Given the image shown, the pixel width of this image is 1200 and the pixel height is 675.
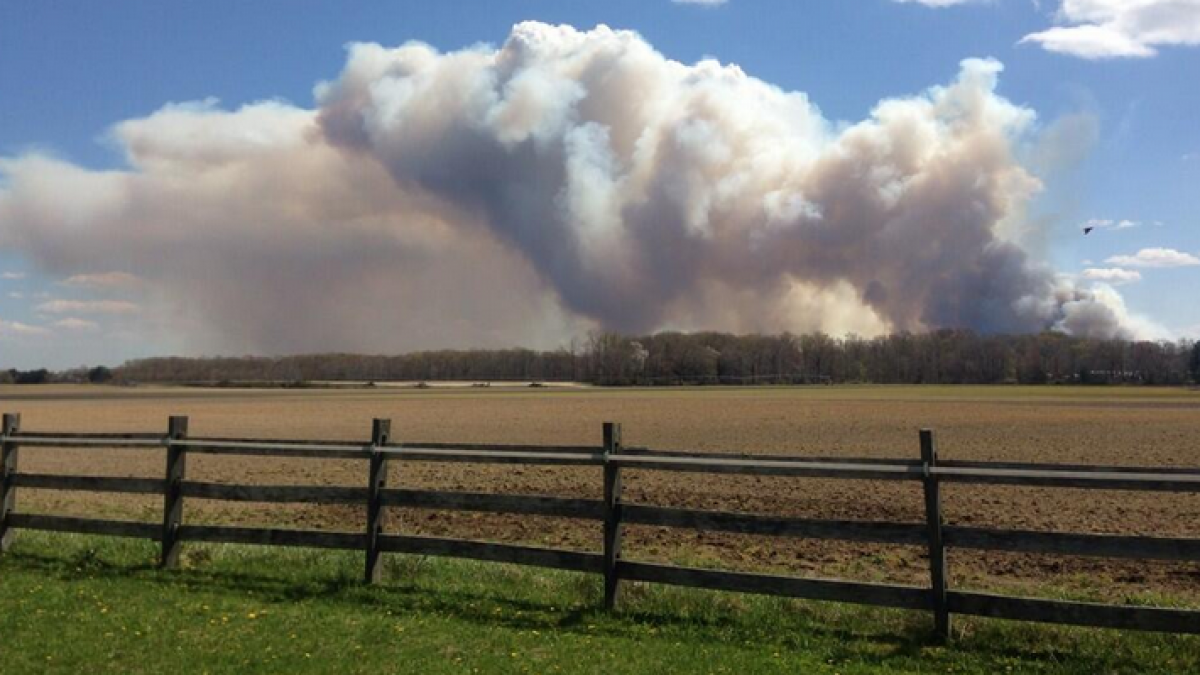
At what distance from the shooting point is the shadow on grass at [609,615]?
24.4ft

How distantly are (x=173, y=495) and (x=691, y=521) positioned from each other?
6246 mm

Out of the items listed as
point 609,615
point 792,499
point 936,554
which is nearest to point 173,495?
point 609,615

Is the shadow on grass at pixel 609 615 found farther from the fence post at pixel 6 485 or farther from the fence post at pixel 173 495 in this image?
Result: the fence post at pixel 6 485

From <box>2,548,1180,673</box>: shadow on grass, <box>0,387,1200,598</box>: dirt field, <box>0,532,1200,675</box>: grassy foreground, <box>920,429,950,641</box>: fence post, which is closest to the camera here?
<box>0,532,1200,675</box>: grassy foreground

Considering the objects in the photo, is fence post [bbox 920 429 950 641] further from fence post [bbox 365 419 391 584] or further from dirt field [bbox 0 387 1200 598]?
fence post [bbox 365 419 391 584]

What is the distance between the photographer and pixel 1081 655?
7223 millimetres

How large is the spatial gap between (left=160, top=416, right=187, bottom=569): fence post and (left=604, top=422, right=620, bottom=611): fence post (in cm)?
524

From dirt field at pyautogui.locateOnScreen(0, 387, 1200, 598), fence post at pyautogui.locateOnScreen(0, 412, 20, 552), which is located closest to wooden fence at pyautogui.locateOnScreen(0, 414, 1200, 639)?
fence post at pyautogui.locateOnScreen(0, 412, 20, 552)

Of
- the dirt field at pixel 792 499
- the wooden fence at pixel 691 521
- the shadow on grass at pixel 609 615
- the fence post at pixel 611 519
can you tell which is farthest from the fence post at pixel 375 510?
the dirt field at pixel 792 499

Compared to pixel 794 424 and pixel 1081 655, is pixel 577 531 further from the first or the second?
pixel 794 424

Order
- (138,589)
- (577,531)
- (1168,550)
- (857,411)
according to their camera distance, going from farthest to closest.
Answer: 1. (857,411)
2. (577,531)
3. (138,589)
4. (1168,550)

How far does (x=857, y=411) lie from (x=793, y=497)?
56341 millimetres

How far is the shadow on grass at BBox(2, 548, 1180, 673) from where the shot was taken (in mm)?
7430

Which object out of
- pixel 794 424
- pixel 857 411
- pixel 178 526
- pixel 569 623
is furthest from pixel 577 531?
pixel 857 411
